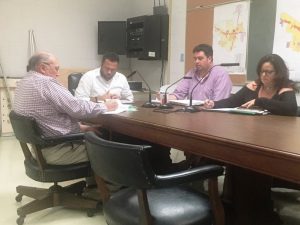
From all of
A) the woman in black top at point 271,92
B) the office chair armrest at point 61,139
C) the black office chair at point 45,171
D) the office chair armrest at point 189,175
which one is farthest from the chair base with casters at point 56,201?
the office chair armrest at point 189,175

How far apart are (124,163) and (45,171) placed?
117 cm

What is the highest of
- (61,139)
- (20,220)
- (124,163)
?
(124,163)

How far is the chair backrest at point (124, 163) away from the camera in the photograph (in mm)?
1180

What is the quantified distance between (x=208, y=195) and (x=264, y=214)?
73 cm

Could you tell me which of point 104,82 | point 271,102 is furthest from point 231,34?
point 271,102

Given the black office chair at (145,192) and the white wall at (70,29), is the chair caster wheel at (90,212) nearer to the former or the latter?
the black office chair at (145,192)

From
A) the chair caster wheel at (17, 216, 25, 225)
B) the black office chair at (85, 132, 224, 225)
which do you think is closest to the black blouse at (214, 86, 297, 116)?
the black office chair at (85, 132, 224, 225)

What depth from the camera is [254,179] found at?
6.36 feet

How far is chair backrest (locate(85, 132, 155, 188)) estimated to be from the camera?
1180mm

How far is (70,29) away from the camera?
552 cm

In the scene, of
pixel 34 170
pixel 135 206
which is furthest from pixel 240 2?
pixel 135 206

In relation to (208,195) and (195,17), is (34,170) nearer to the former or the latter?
(208,195)

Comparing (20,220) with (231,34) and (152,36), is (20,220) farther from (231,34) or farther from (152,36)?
(152,36)

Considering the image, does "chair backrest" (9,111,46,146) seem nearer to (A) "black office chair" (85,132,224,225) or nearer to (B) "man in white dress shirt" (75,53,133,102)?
(A) "black office chair" (85,132,224,225)
